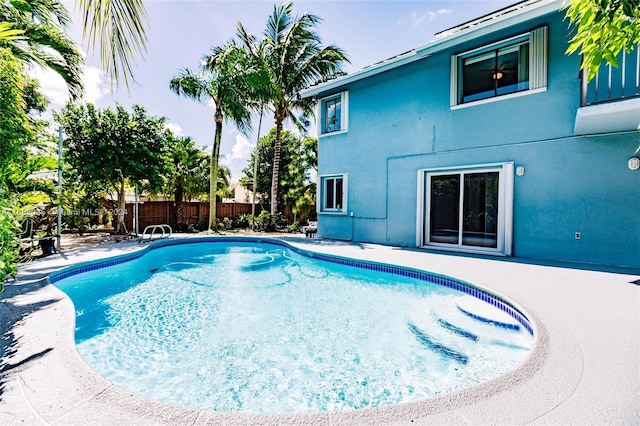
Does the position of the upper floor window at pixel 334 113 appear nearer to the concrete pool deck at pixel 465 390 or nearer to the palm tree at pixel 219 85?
the palm tree at pixel 219 85

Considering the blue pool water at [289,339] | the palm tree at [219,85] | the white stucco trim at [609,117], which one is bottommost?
the blue pool water at [289,339]

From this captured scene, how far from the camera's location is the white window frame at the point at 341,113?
13.1 meters

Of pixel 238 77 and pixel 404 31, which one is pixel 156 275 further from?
pixel 404 31

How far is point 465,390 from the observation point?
7.94 feet

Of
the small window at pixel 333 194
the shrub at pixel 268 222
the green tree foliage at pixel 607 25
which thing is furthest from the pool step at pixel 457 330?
the shrub at pixel 268 222

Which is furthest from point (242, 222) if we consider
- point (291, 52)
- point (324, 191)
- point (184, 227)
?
point (291, 52)

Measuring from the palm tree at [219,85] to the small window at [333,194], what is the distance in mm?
5889

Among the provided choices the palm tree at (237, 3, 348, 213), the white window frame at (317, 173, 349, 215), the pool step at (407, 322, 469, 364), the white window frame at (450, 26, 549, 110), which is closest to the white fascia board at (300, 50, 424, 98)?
the white window frame at (450, 26, 549, 110)

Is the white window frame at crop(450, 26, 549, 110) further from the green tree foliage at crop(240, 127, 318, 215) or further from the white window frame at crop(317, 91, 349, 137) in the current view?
the green tree foliage at crop(240, 127, 318, 215)

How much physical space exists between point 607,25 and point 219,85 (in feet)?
52.3

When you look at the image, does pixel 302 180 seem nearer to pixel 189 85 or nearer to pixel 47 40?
pixel 189 85

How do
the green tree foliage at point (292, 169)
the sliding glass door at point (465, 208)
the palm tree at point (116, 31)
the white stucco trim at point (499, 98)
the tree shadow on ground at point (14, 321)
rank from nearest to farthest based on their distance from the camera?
the palm tree at point (116, 31) → the tree shadow on ground at point (14, 321) → the white stucco trim at point (499, 98) → the sliding glass door at point (465, 208) → the green tree foliage at point (292, 169)

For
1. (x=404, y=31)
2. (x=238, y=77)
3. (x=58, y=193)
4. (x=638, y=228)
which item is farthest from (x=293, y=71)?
(x=638, y=228)

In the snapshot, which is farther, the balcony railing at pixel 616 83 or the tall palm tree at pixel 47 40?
the balcony railing at pixel 616 83
